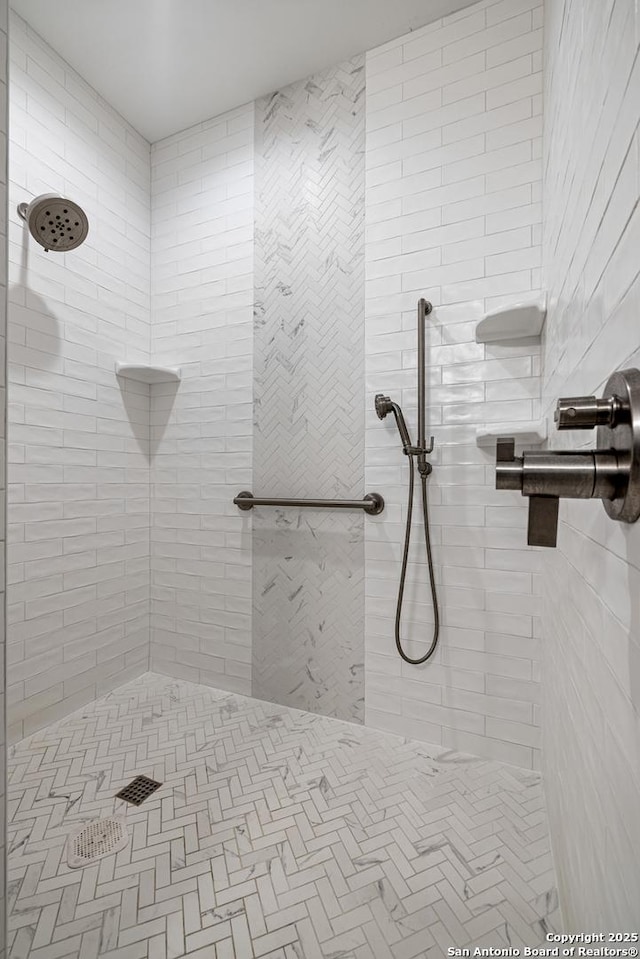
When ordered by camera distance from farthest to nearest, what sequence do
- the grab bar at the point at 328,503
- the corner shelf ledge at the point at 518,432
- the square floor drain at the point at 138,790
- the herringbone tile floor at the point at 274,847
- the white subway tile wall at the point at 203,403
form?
the white subway tile wall at the point at 203,403 < the grab bar at the point at 328,503 < the corner shelf ledge at the point at 518,432 < the square floor drain at the point at 138,790 < the herringbone tile floor at the point at 274,847

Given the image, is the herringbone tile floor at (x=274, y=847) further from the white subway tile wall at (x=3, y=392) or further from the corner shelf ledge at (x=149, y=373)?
the corner shelf ledge at (x=149, y=373)

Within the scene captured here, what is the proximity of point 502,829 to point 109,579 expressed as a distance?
69.2 inches

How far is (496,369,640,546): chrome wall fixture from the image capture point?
39cm

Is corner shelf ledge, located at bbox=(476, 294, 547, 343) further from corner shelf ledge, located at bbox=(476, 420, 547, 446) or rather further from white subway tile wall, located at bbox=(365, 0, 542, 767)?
corner shelf ledge, located at bbox=(476, 420, 547, 446)

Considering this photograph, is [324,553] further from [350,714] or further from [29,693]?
[29,693]

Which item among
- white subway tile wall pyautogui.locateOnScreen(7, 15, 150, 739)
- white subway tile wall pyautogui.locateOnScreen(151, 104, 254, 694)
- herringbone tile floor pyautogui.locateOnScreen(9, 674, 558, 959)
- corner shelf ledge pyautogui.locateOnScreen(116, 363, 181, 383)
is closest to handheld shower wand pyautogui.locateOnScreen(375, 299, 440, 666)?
herringbone tile floor pyautogui.locateOnScreen(9, 674, 558, 959)

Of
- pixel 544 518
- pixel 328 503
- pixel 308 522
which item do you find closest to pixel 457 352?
pixel 328 503

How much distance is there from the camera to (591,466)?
1.37 ft

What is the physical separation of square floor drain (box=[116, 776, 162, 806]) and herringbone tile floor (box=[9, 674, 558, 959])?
3 cm

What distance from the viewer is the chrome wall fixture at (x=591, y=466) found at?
0.39 m

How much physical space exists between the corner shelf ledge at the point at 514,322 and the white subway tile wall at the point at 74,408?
1.62 meters

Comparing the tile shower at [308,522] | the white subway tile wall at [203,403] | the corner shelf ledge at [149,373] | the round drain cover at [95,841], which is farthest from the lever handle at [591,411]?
the corner shelf ledge at [149,373]

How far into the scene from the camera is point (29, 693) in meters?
1.71

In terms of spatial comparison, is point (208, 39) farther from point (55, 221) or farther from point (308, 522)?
point (308, 522)
